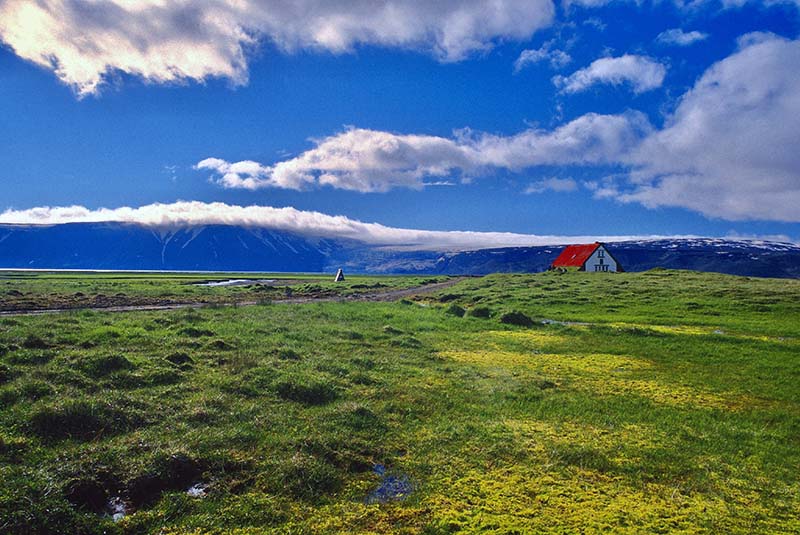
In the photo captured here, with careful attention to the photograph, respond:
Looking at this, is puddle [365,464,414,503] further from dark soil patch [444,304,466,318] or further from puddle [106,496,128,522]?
dark soil patch [444,304,466,318]

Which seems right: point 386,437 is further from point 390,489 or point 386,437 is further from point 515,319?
point 515,319

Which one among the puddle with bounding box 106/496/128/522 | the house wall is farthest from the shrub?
the house wall

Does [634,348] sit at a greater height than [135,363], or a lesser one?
lesser

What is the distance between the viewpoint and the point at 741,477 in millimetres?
10656

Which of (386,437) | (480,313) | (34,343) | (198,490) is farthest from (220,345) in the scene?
(480,313)

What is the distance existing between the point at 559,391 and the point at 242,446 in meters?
13.0

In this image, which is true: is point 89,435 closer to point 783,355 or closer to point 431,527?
point 431,527

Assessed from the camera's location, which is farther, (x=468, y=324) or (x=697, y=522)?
(x=468, y=324)

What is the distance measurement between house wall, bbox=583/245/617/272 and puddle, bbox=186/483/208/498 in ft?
351

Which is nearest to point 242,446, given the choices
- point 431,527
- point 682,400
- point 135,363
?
point 431,527

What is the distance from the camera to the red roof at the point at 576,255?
4107 inches

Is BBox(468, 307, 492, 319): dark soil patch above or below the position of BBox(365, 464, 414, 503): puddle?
below

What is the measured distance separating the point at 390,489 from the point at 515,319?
96.8ft

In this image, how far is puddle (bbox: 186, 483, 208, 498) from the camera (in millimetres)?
9173
